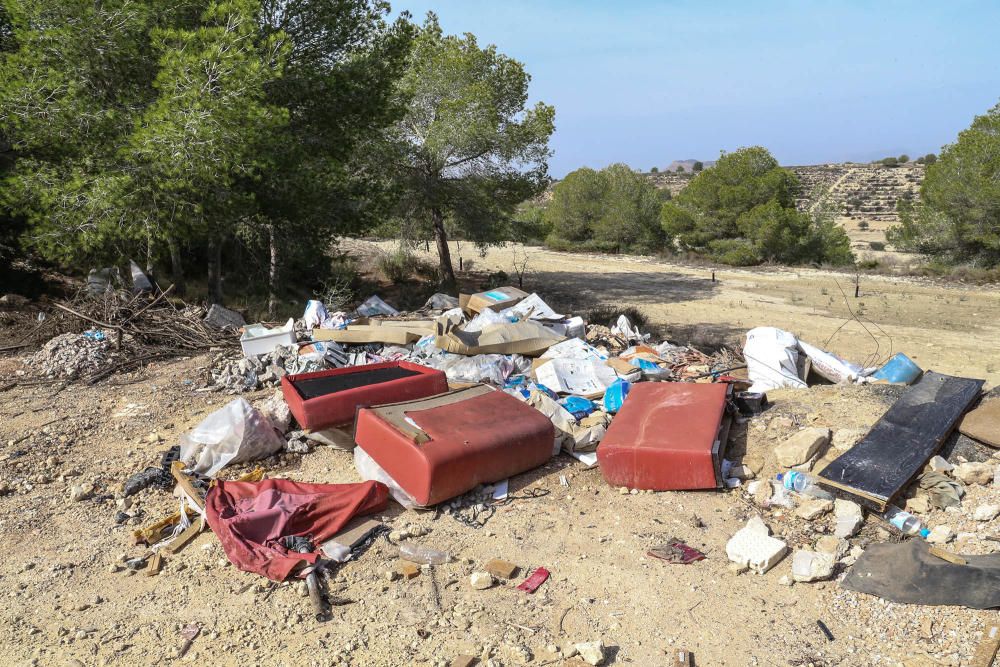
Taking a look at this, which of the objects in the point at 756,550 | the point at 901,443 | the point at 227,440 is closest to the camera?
the point at 756,550

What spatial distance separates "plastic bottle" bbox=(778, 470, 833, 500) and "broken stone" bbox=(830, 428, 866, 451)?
0.49 metres

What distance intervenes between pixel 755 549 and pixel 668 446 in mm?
853

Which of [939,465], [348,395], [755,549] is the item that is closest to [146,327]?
[348,395]

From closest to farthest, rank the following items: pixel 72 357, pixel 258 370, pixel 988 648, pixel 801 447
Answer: pixel 988 648
pixel 801 447
pixel 258 370
pixel 72 357

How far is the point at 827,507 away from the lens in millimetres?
3828

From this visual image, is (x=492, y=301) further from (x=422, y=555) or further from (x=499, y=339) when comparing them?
(x=422, y=555)

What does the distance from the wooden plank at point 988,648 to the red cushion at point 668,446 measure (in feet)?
5.07

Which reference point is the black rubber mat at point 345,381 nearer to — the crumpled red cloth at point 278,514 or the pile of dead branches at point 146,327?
the crumpled red cloth at point 278,514

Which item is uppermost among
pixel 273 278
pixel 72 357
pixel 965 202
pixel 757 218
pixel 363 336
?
pixel 965 202

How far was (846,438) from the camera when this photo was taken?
4477mm

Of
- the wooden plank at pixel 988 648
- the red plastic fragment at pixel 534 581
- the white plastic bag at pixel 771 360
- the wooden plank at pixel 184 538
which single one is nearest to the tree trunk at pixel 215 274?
the wooden plank at pixel 184 538

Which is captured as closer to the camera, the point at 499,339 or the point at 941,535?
the point at 941,535

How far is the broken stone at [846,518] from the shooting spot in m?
3.63

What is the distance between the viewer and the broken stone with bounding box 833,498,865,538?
3.63 m
